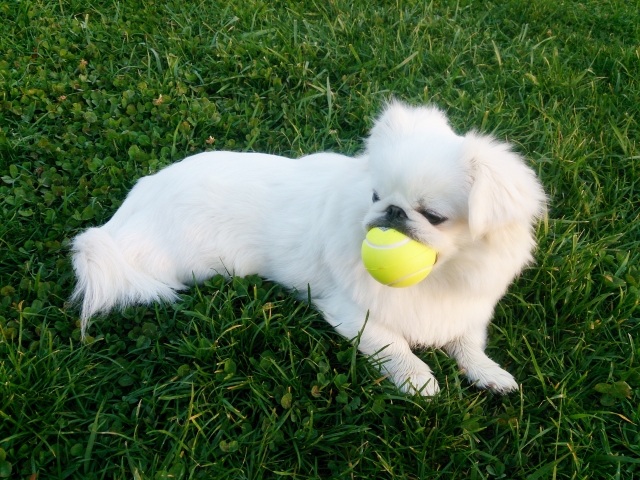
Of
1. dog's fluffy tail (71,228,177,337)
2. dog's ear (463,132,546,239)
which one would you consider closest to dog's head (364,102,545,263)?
dog's ear (463,132,546,239)

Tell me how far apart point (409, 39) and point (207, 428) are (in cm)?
331

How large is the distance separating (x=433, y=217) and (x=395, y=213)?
0.46 feet

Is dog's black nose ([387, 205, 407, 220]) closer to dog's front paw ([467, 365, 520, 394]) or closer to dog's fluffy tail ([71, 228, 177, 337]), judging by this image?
dog's front paw ([467, 365, 520, 394])

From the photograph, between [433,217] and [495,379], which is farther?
[495,379]

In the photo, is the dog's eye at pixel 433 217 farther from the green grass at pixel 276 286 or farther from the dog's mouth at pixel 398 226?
the green grass at pixel 276 286

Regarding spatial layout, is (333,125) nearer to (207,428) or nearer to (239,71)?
(239,71)

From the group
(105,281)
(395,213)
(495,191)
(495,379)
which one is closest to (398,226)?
(395,213)

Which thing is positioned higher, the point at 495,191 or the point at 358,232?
the point at 495,191

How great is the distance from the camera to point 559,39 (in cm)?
436

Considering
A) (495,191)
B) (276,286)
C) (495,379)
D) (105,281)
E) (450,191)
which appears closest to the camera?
(495,191)

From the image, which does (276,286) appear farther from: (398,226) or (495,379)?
(495,379)

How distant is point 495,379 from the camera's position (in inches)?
90.4

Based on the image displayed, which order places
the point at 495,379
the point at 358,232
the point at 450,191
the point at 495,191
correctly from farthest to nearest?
the point at 495,379 < the point at 358,232 < the point at 450,191 < the point at 495,191

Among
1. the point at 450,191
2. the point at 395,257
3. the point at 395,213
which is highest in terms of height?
the point at 450,191
